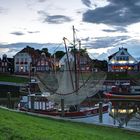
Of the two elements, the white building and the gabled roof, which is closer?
the white building

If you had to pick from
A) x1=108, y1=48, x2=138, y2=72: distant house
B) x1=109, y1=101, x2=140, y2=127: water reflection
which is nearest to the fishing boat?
x1=109, y1=101, x2=140, y2=127: water reflection

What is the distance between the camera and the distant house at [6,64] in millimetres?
175875

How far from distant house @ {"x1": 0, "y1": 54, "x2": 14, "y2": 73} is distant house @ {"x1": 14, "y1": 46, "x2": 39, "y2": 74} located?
4818 millimetres

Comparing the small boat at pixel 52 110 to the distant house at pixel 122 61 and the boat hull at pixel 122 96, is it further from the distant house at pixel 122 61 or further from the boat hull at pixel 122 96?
the distant house at pixel 122 61

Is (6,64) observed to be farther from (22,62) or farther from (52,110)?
(52,110)

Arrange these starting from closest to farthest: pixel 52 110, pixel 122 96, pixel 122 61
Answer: pixel 52 110 < pixel 122 96 < pixel 122 61

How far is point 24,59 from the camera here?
172 meters

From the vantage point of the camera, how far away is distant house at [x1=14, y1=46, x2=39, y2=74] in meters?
170

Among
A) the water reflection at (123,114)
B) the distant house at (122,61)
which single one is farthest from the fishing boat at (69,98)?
the distant house at (122,61)

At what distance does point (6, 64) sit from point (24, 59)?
10843 mm

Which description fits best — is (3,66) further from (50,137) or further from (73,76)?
(50,137)

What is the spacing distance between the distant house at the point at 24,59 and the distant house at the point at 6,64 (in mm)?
4818

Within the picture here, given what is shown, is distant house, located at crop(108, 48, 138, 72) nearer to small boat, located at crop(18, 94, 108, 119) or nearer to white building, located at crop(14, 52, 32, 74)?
white building, located at crop(14, 52, 32, 74)

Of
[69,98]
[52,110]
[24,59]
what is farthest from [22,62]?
[52,110]
